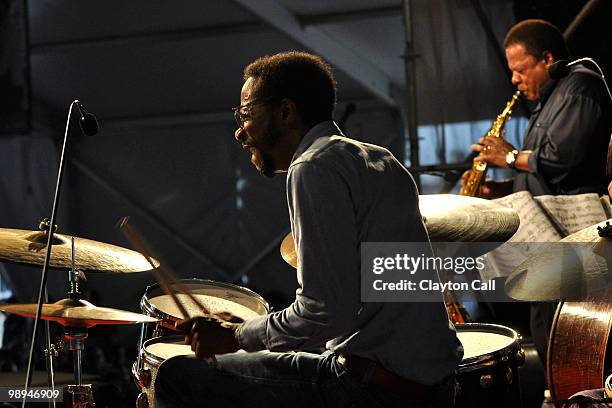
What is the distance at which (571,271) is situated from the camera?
10.9ft

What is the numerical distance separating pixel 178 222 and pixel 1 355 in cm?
366

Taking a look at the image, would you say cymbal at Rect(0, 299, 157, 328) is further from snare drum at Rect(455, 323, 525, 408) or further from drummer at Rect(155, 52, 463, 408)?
snare drum at Rect(455, 323, 525, 408)

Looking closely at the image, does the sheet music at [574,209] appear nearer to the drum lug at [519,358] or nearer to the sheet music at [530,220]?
the sheet music at [530,220]

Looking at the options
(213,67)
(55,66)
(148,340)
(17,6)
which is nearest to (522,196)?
(148,340)

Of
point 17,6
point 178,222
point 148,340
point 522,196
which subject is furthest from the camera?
point 178,222

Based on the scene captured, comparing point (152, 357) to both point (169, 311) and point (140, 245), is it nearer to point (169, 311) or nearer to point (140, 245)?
point (169, 311)

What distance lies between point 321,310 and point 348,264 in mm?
134

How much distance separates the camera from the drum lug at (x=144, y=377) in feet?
10.3

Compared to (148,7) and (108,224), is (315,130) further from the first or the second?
(108,224)

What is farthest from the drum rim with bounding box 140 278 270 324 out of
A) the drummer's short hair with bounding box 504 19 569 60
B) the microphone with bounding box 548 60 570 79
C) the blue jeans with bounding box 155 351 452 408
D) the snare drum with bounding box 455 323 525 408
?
the drummer's short hair with bounding box 504 19 569 60

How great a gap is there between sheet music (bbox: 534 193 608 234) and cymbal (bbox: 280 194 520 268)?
1.95 feet

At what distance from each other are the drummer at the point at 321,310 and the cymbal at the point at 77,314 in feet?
1.86

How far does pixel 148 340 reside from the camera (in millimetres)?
3355

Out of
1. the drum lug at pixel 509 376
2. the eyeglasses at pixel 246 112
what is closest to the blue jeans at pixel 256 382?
the drum lug at pixel 509 376
